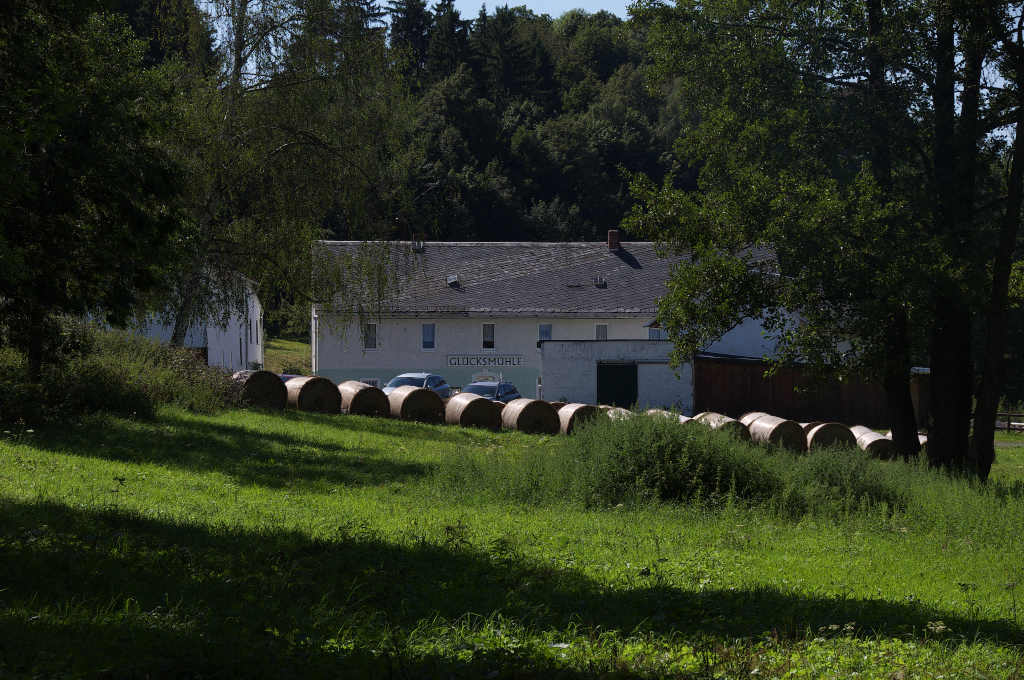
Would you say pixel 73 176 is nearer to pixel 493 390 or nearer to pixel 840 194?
pixel 840 194

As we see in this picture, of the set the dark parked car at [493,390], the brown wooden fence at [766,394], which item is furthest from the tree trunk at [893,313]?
the dark parked car at [493,390]

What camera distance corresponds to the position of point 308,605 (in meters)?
6.82

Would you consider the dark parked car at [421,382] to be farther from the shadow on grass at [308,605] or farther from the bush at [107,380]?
the shadow on grass at [308,605]

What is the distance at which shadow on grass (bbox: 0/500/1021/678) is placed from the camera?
18.0 ft

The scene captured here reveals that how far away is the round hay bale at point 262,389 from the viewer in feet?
79.6

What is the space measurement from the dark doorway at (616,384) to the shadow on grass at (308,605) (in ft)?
92.4

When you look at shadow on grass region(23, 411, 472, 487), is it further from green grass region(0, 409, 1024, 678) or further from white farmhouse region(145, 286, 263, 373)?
white farmhouse region(145, 286, 263, 373)

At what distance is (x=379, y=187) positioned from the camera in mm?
23562

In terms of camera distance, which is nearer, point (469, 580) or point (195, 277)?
point (469, 580)

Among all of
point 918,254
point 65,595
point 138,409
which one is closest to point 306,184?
point 138,409

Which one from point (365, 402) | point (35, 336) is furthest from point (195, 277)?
point (35, 336)

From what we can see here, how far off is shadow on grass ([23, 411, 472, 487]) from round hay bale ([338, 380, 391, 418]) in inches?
191

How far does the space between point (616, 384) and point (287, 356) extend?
3262 cm

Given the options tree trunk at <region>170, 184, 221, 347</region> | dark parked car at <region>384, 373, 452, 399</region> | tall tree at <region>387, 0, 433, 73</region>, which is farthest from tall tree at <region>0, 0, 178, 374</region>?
tall tree at <region>387, 0, 433, 73</region>
